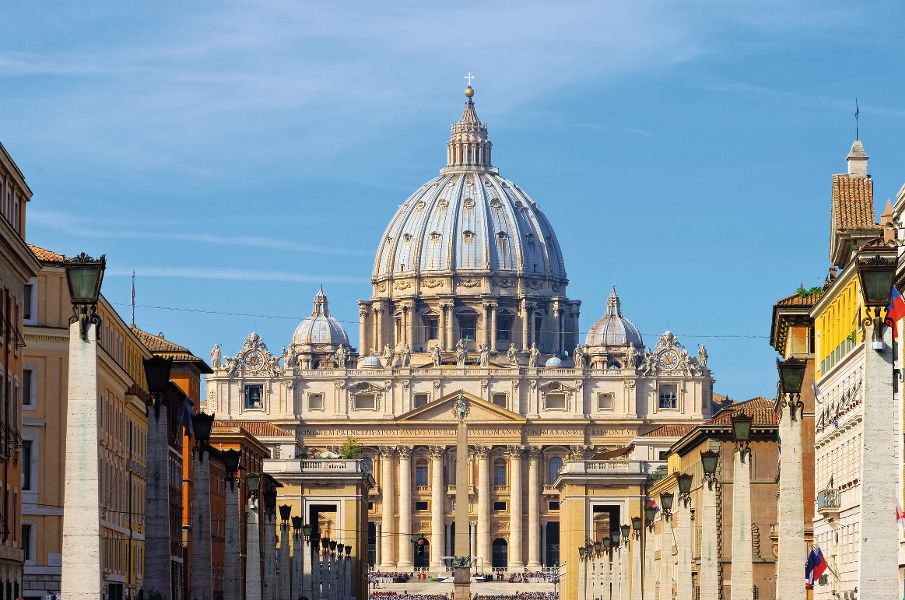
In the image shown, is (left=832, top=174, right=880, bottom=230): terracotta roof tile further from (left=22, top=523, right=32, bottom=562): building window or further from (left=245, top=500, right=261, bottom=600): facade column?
(left=22, top=523, right=32, bottom=562): building window

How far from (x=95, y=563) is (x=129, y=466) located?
44014mm

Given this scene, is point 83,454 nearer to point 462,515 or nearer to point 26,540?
point 26,540

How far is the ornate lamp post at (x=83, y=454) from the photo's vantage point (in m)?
30.8

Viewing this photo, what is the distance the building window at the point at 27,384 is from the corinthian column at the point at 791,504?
80.1ft

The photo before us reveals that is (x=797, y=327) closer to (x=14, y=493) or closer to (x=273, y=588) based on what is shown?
(x=273, y=588)

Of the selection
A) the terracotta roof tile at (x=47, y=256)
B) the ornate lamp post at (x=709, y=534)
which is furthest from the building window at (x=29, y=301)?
the ornate lamp post at (x=709, y=534)

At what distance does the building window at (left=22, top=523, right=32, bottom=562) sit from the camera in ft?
187

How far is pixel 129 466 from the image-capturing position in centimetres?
7456

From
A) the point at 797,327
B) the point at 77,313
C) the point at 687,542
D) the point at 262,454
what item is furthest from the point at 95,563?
the point at 262,454

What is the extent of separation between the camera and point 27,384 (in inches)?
2263

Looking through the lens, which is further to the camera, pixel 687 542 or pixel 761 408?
pixel 761 408

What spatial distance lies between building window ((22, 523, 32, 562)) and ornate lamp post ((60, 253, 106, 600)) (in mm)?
26006

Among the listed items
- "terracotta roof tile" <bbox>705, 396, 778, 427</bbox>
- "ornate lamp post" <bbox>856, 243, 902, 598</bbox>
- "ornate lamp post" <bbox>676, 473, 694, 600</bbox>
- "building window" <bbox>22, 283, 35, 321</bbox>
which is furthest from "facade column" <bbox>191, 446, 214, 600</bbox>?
"terracotta roof tile" <bbox>705, 396, 778, 427</bbox>

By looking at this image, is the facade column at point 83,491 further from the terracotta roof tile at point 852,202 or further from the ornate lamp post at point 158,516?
the terracotta roof tile at point 852,202
